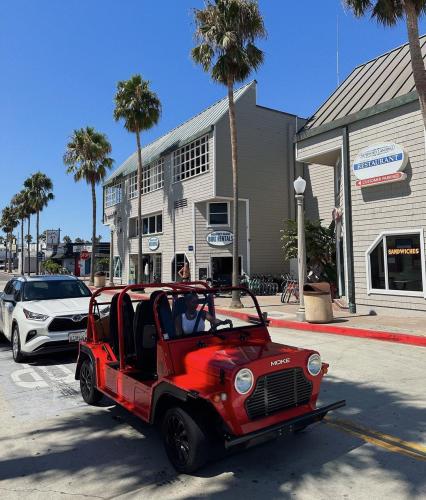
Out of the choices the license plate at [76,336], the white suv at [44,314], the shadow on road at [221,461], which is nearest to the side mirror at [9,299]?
the white suv at [44,314]

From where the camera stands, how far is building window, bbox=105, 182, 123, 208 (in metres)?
35.6

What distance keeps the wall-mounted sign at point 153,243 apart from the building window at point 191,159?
4397 millimetres

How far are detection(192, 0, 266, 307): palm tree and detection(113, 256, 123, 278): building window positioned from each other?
19709 millimetres

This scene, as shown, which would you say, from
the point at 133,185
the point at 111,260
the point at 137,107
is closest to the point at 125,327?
the point at 137,107

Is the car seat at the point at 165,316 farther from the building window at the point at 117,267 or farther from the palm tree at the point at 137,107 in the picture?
the building window at the point at 117,267

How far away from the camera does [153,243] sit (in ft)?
95.6

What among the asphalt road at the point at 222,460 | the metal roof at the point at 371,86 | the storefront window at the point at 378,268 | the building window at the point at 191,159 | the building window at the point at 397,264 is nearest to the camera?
the asphalt road at the point at 222,460

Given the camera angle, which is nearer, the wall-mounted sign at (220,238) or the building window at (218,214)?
the wall-mounted sign at (220,238)

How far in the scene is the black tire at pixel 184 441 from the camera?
133 inches

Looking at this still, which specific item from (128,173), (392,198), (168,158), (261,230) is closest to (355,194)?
(392,198)

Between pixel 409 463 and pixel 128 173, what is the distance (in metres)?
31.6

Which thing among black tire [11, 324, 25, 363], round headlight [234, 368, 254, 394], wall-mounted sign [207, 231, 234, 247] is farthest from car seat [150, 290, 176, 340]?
wall-mounted sign [207, 231, 234, 247]

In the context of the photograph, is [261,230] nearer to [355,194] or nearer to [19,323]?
[355,194]

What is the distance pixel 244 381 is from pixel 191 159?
23.1 metres
